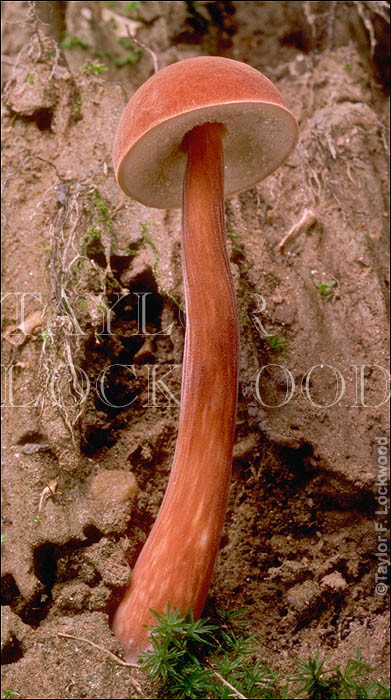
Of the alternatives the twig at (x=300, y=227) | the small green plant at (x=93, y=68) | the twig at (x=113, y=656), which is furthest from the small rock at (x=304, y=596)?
the small green plant at (x=93, y=68)

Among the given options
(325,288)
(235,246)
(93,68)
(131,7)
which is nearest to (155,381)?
(235,246)

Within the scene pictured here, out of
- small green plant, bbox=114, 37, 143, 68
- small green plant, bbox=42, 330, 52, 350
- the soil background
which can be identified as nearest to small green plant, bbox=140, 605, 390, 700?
the soil background

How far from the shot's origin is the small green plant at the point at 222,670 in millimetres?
1769

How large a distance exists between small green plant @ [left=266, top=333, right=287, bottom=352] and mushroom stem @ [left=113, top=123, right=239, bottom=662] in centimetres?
62

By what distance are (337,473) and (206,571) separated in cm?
78

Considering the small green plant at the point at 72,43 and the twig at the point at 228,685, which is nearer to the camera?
the twig at the point at 228,685

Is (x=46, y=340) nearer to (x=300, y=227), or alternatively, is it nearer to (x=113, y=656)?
(x=113, y=656)

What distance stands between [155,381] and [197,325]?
0.58m

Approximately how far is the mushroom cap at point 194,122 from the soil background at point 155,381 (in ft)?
1.54

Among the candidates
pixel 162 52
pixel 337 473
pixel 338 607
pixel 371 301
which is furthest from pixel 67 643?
pixel 162 52

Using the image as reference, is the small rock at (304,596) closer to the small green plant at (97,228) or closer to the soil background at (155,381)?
the soil background at (155,381)

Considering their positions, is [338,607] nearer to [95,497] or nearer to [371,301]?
[95,497]

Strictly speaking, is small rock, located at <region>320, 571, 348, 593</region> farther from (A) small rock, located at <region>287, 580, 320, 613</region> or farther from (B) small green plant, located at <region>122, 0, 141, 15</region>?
(B) small green plant, located at <region>122, 0, 141, 15</region>

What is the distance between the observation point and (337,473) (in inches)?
95.2
